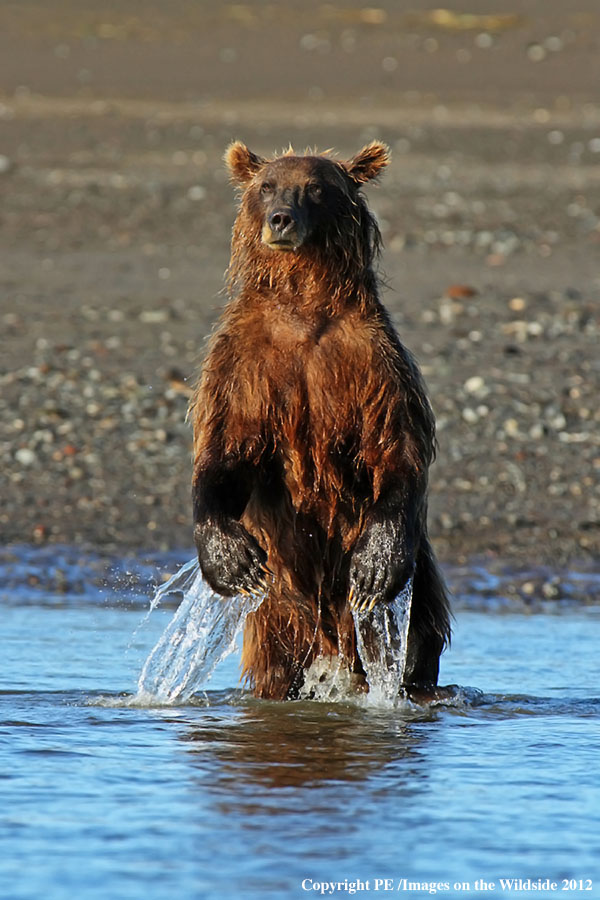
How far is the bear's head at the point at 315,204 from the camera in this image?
587 centimetres

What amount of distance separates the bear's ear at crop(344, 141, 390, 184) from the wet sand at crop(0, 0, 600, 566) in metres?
0.74

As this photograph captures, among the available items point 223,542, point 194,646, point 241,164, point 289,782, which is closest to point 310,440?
point 223,542

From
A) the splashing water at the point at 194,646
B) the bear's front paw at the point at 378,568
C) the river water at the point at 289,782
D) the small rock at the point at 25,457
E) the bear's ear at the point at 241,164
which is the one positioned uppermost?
the bear's ear at the point at 241,164

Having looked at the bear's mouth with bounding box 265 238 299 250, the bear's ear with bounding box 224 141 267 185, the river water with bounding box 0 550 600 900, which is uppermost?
the bear's ear with bounding box 224 141 267 185

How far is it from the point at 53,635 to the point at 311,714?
1768 mm

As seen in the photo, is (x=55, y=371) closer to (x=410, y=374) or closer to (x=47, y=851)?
(x=410, y=374)

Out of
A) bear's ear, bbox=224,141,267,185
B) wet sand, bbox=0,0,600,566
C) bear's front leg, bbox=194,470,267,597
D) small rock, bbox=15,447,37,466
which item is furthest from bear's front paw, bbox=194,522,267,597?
small rock, bbox=15,447,37,466

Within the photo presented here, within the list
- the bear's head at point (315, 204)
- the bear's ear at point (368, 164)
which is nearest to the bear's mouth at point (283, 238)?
the bear's head at point (315, 204)

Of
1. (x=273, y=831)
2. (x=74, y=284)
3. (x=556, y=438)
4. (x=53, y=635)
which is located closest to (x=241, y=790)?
(x=273, y=831)

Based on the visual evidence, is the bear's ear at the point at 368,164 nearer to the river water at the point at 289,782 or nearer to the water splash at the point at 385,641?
the water splash at the point at 385,641

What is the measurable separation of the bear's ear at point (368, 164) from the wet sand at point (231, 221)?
74cm

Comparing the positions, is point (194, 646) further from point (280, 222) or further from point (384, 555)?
point (280, 222)

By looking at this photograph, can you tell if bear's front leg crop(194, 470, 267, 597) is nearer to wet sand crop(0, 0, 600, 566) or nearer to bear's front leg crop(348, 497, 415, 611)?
bear's front leg crop(348, 497, 415, 611)

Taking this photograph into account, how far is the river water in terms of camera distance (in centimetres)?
449
